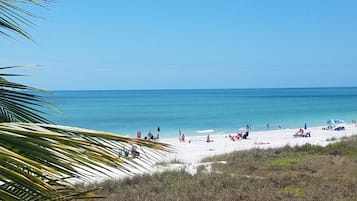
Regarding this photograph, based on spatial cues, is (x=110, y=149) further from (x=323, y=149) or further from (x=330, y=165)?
(x=323, y=149)

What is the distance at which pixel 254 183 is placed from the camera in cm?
1080

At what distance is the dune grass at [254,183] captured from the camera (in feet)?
31.1

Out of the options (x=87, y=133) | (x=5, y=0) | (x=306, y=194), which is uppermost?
(x=5, y=0)

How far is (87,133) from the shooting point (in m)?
0.85

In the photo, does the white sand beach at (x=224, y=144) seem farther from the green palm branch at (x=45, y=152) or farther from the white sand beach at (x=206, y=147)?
the green palm branch at (x=45, y=152)

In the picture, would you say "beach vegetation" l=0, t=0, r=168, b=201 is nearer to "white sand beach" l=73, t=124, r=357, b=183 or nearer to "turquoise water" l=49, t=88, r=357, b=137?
"turquoise water" l=49, t=88, r=357, b=137

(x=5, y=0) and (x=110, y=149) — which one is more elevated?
(x=5, y=0)

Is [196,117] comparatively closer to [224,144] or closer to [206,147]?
[224,144]

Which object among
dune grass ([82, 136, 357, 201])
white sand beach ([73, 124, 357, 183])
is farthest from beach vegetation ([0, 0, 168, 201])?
white sand beach ([73, 124, 357, 183])

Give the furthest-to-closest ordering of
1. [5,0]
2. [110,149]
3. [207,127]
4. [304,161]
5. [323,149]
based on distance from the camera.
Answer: [207,127] → [323,149] → [304,161] → [5,0] → [110,149]

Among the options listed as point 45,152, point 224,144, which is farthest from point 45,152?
point 224,144

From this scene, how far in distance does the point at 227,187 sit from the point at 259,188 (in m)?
0.77

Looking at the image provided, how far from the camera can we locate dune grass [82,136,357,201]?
947cm

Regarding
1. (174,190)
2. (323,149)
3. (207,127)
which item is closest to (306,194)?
(174,190)
